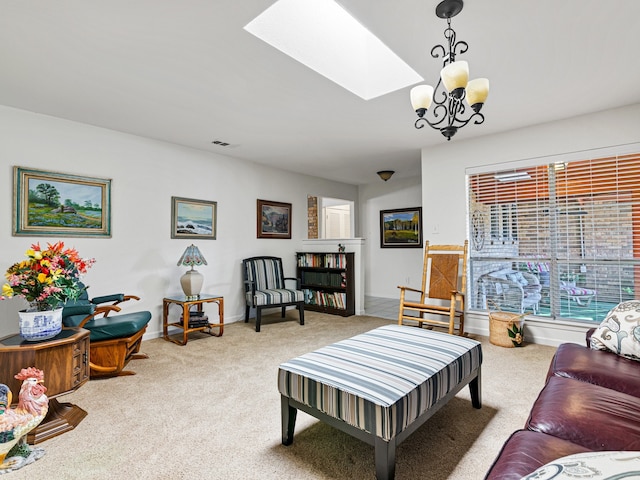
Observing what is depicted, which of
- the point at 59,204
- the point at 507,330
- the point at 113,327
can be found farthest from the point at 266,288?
the point at 507,330

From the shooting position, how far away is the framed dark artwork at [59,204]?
308cm

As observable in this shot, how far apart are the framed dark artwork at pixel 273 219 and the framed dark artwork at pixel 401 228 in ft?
7.46

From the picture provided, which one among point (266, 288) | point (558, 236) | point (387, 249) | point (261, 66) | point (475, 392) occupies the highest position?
point (261, 66)

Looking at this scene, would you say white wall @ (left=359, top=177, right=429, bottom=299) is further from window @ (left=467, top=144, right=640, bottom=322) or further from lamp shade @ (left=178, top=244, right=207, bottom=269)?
lamp shade @ (left=178, top=244, right=207, bottom=269)

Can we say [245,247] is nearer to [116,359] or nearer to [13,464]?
[116,359]

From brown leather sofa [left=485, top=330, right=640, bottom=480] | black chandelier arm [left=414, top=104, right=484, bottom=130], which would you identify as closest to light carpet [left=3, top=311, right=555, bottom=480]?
brown leather sofa [left=485, top=330, right=640, bottom=480]

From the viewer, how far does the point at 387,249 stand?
272 inches

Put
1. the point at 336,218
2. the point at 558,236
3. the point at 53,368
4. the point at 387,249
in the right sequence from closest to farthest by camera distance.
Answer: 1. the point at 53,368
2. the point at 558,236
3. the point at 387,249
4. the point at 336,218

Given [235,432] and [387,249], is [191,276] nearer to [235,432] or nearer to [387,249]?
[235,432]

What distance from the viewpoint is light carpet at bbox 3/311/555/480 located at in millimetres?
1602

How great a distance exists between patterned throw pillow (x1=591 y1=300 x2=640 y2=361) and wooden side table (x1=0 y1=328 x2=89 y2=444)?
3171 mm

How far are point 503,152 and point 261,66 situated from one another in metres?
2.92

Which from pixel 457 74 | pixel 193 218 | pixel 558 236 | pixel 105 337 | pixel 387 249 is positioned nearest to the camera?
pixel 457 74

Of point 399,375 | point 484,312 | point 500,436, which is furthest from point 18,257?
point 484,312
